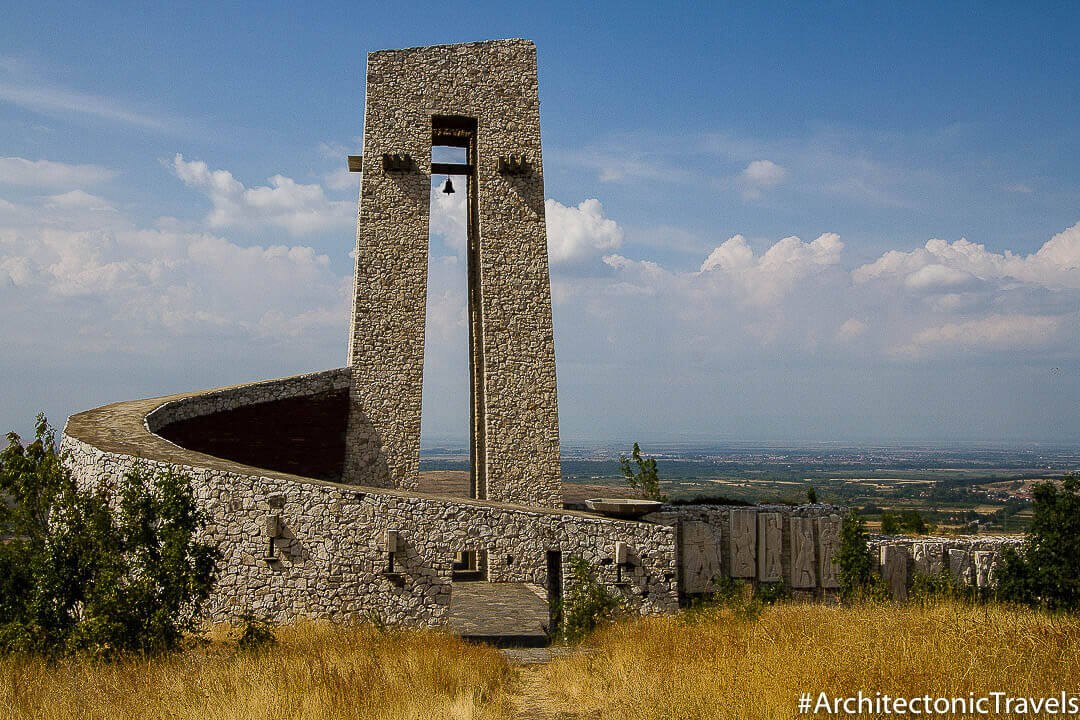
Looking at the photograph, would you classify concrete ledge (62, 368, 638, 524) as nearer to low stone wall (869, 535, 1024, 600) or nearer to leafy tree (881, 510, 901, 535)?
low stone wall (869, 535, 1024, 600)

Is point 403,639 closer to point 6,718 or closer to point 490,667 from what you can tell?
point 490,667

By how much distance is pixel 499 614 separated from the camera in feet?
50.7

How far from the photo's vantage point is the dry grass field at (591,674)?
7.66 meters

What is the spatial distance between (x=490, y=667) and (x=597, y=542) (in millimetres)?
3059

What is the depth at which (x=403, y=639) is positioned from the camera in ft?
36.1

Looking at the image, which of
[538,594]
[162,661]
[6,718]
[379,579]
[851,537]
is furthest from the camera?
[538,594]

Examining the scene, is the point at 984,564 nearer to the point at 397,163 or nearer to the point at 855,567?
the point at 855,567

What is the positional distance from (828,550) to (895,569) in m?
1.21

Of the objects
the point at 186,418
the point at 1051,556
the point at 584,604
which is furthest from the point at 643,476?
the point at 186,418

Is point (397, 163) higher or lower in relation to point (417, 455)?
higher

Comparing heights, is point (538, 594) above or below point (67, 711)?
below

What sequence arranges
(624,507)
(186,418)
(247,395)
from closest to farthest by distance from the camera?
(624,507) < (186,418) < (247,395)

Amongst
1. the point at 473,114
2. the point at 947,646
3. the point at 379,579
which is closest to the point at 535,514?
the point at 379,579

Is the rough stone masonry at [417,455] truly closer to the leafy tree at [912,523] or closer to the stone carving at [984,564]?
the stone carving at [984,564]
